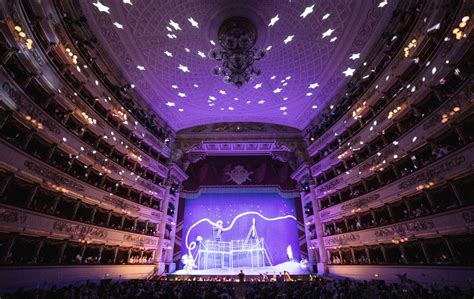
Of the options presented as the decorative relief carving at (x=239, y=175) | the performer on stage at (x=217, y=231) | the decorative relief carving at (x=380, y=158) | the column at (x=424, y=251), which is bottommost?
the column at (x=424, y=251)

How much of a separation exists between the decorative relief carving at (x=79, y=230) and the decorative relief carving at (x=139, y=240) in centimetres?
208

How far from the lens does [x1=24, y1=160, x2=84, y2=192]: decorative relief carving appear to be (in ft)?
34.4

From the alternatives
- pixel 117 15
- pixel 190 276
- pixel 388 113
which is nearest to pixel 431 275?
pixel 388 113

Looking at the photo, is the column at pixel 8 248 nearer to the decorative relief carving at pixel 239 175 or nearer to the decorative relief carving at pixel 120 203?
the decorative relief carving at pixel 120 203

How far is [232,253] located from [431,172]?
17428 millimetres

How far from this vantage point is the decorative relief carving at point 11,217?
905 cm

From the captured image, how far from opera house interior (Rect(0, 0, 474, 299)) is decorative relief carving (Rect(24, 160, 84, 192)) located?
0.08 m

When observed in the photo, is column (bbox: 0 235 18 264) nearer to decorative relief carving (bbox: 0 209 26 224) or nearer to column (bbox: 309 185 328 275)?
decorative relief carving (bbox: 0 209 26 224)

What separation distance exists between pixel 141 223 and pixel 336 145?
16.9 m

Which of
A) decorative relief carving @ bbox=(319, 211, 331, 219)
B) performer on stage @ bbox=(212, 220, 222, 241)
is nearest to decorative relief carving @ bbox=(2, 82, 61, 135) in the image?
performer on stage @ bbox=(212, 220, 222, 241)

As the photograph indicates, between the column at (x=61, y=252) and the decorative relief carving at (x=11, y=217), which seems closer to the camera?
the decorative relief carving at (x=11, y=217)

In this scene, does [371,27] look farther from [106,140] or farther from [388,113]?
[106,140]

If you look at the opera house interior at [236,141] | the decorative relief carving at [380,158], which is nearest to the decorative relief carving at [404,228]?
the opera house interior at [236,141]

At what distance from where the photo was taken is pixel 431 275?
10516 millimetres
